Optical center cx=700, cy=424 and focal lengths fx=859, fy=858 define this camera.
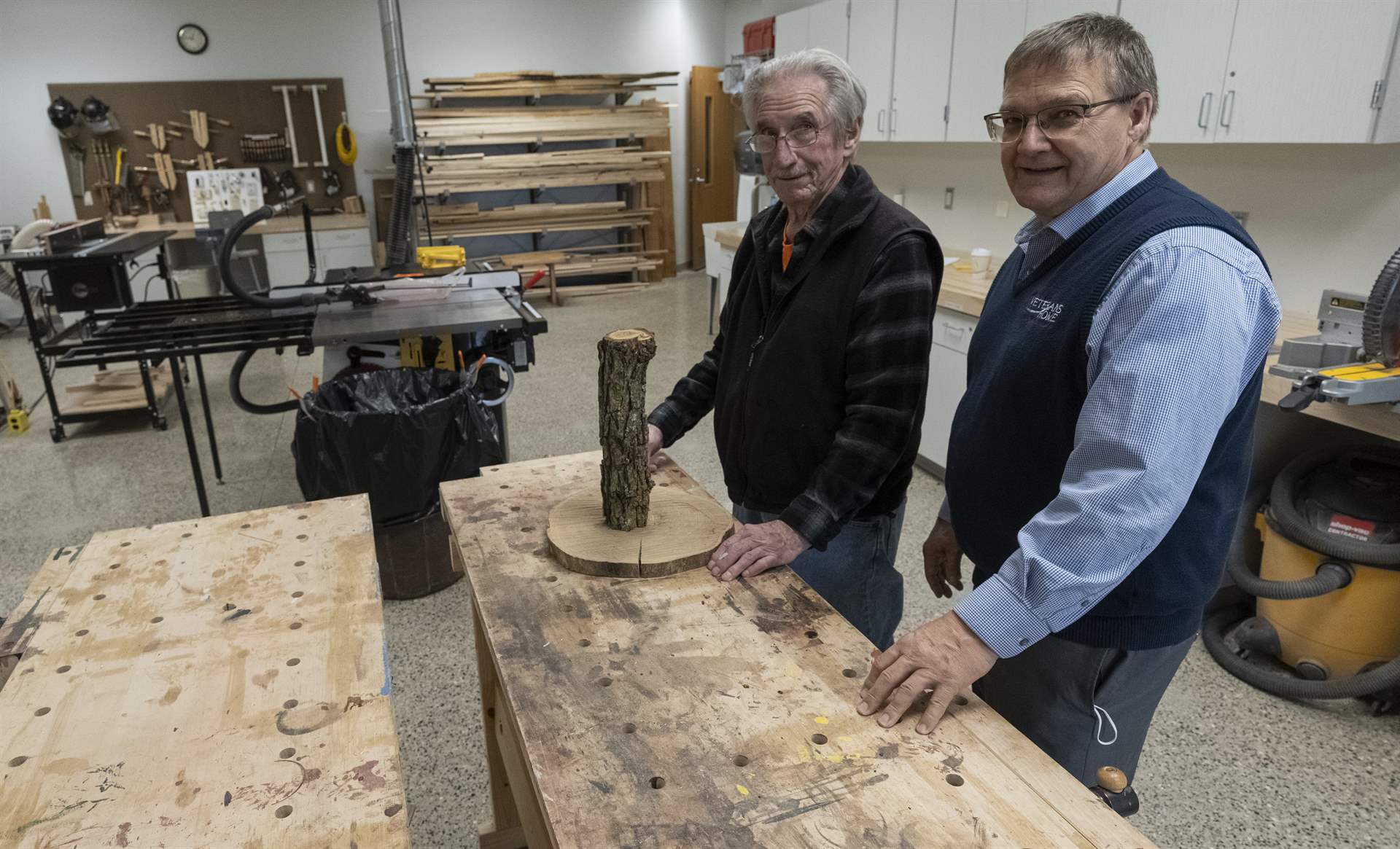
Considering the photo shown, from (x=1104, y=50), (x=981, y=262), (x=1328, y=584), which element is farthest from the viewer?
(x=981, y=262)

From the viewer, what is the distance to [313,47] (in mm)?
6727

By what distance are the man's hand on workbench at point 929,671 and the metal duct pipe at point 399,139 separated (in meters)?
3.46

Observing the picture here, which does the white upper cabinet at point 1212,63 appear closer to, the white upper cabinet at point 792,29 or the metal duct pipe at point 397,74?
the white upper cabinet at point 792,29

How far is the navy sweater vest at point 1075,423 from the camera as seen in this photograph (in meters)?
1.02

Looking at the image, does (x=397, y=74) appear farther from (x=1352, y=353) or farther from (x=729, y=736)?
(x=729, y=736)

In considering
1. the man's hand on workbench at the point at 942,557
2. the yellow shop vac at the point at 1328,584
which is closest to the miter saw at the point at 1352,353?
the yellow shop vac at the point at 1328,584

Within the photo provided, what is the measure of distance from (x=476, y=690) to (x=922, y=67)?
10.9ft

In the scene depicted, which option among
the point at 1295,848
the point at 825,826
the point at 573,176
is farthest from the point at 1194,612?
the point at 573,176

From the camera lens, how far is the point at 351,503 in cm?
165

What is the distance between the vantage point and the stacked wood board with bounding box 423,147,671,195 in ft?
22.2

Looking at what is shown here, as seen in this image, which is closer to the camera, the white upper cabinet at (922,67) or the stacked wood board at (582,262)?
the white upper cabinet at (922,67)

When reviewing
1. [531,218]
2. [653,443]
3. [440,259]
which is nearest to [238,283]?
[440,259]

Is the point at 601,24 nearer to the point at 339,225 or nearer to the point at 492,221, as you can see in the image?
the point at 492,221

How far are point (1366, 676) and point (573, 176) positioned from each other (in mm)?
6239
